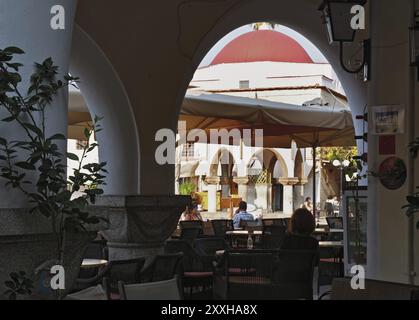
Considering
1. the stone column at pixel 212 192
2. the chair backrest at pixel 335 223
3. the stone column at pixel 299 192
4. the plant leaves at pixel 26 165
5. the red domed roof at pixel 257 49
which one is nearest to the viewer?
the plant leaves at pixel 26 165

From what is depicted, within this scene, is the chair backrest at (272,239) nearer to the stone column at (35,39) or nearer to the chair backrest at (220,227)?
the chair backrest at (220,227)

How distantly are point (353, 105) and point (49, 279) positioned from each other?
317 inches

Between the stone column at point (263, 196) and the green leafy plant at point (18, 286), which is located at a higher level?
the stone column at point (263, 196)

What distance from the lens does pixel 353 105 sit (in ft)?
35.5

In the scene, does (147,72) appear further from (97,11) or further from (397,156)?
(397,156)

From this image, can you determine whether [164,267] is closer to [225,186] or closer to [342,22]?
[342,22]

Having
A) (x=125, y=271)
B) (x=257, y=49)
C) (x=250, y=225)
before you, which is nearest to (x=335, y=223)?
(x=250, y=225)

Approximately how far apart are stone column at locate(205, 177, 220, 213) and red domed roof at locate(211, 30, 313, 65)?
6.85 metres

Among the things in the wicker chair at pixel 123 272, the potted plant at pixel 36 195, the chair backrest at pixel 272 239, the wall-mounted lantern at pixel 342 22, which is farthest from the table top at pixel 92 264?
the chair backrest at pixel 272 239

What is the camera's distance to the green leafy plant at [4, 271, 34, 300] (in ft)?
10.5

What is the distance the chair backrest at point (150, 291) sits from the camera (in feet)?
13.6

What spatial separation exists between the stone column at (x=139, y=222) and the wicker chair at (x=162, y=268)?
42.8 inches
